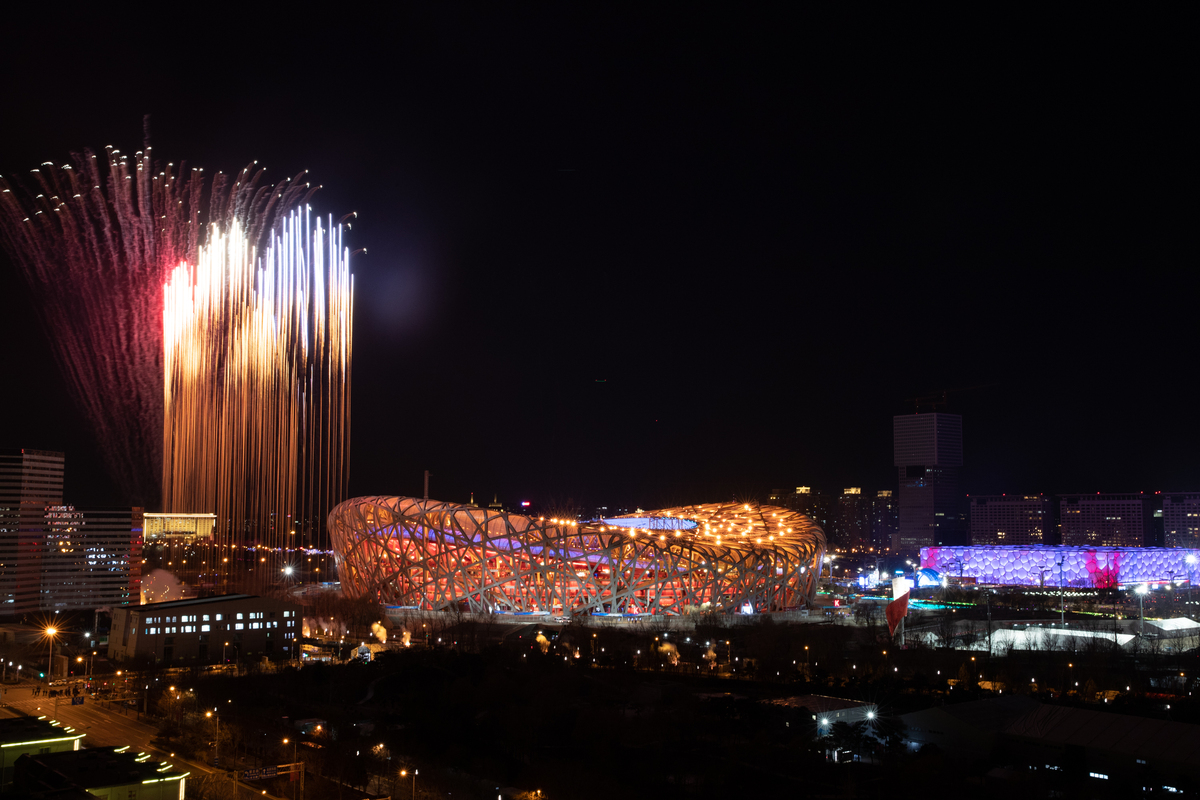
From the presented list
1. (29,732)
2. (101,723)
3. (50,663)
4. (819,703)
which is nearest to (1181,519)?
(819,703)

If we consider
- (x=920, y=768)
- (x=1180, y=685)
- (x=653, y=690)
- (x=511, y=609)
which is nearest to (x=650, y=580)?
(x=511, y=609)

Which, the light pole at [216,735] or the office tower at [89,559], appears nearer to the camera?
the light pole at [216,735]

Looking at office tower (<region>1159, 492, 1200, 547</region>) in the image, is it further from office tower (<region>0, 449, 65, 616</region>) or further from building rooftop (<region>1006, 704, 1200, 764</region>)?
office tower (<region>0, 449, 65, 616</region>)

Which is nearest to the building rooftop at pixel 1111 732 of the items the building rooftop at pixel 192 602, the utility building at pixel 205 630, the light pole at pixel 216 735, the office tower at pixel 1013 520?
the light pole at pixel 216 735

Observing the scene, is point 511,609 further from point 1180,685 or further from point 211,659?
point 1180,685

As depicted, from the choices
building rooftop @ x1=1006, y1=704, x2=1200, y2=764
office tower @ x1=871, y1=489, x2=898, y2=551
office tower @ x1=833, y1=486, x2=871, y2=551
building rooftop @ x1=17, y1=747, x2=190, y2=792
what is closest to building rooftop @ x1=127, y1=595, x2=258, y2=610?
building rooftop @ x1=17, y1=747, x2=190, y2=792

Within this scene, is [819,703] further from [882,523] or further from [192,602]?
[882,523]

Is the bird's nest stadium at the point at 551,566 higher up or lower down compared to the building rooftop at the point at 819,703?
higher up

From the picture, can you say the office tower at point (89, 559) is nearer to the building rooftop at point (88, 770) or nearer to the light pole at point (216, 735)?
the light pole at point (216, 735)

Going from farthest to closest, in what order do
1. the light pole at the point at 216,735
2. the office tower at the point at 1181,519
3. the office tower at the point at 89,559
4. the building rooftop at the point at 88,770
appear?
the office tower at the point at 1181,519 → the office tower at the point at 89,559 → the light pole at the point at 216,735 → the building rooftop at the point at 88,770
